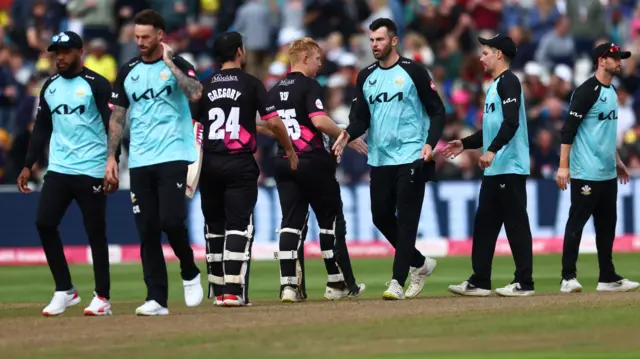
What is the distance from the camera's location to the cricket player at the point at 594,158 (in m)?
14.4

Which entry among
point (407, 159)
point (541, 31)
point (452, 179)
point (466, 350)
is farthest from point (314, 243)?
point (466, 350)

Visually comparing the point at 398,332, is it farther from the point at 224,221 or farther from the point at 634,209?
the point at 634,209

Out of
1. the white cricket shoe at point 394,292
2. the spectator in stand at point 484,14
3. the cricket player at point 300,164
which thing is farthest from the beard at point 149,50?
the spectator in stand at point 484,14

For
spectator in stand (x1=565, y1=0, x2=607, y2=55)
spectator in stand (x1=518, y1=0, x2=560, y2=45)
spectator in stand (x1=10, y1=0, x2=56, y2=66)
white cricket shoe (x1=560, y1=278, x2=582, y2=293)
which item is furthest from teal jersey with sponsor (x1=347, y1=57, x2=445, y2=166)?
spectator in stand (x1=10, y1=0, x2=56, y2=66)

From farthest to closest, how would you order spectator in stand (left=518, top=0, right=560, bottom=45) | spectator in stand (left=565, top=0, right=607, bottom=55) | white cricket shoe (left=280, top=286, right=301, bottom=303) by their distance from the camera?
spectator in stand (left=518, top=0, right=560, bottom=45) < spectator in stand (left=565, top=0, right=607, bottom=55) < white cricket shoe (left=280, top=286, right=301, bottom=303)

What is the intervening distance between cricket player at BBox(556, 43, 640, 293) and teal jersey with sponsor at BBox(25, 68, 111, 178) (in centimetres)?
480

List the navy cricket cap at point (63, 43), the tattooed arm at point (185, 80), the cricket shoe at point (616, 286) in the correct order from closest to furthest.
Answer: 1. the tattooed arm at point (185, 80)
2. the navy cricket cap at point (63, 43)
3. the cricket shoe at point (616, 286)

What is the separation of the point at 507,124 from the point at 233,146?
8.98ft

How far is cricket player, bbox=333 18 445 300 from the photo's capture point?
1350 centimetres

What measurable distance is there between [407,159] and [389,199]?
45 cm

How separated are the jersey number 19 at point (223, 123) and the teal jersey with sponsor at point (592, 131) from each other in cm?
368

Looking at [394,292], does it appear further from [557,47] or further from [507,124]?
[557,47]

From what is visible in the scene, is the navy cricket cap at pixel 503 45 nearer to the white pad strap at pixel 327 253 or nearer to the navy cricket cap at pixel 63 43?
the white pad strap at pixel 327 253

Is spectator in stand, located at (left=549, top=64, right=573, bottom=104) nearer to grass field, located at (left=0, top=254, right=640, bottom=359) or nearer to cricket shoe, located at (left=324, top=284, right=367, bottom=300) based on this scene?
grass field, located at (left=0, top=254, right=640, bottom=359)
